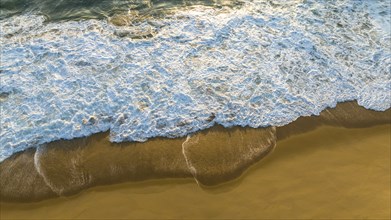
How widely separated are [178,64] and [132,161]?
216 cm

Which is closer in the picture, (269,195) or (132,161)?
(269,195)

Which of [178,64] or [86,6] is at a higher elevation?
[86,6]

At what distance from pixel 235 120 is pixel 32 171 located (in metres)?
3.01

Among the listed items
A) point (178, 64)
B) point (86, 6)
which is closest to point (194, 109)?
point (178, 64)

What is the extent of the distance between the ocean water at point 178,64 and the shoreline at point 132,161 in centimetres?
17

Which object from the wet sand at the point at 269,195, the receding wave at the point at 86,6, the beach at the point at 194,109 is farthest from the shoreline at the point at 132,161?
the receding wave at the point at 86,6

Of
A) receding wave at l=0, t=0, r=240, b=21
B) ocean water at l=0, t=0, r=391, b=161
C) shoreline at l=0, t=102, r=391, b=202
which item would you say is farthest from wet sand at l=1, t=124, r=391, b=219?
receding wave at l=0, t=0, r=240, b=21

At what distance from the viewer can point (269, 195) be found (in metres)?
5.12

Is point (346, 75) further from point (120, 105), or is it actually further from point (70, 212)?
point (70, 212)

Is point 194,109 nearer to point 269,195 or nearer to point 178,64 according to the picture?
point 178,64

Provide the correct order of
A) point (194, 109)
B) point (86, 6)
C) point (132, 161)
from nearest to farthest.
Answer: point (132, 161) < point (194, 109) < point (86, 6)

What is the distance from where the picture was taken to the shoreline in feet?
17.4

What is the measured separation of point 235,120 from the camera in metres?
6.04

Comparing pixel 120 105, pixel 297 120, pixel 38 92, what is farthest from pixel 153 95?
pixel 297 120
